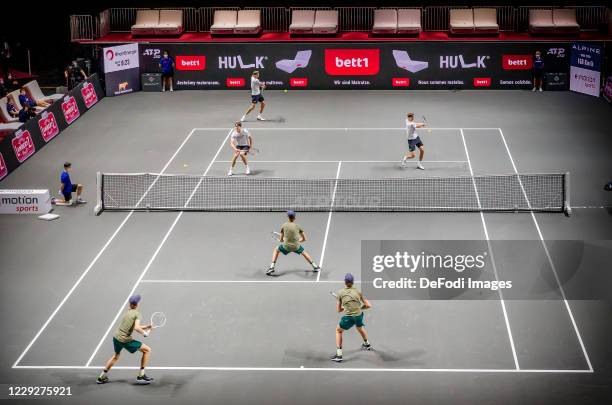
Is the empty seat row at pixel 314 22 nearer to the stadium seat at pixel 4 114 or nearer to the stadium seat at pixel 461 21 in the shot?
the stadium seat at pixel 461 21

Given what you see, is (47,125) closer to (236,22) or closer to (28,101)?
(28,101)

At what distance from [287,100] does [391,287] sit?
2025 cm

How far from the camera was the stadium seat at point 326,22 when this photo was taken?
4688 cm

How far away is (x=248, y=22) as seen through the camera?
48.0m

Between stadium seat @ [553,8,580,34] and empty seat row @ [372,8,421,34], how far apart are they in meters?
6.28

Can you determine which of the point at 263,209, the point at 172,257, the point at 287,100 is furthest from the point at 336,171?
the point at 287,100

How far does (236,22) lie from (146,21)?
14.3ft

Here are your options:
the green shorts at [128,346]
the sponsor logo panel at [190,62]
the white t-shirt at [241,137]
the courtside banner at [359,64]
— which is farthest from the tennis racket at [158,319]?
the sponsor logo panel at [190,62]

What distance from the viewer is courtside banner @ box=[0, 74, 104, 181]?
3372cm

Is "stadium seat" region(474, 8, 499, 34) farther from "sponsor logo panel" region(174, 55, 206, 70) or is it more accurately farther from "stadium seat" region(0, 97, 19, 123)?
"stadium seat" region(0, 97, 19, 123)

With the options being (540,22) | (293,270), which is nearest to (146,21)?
(540,22)

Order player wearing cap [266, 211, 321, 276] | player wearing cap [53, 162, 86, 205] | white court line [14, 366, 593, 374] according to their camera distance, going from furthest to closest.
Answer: player wearing cap [53, 162, 86, 205] < player wearing cap [266, 211, 321, 276] < white court line [14, 366, 593, 374]

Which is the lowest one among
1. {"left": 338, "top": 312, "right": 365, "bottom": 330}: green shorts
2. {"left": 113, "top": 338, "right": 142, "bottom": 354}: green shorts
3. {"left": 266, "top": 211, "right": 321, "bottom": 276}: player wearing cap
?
{"left": 113, "top": 338, "right": 142, "bottom": 354}: green shorts

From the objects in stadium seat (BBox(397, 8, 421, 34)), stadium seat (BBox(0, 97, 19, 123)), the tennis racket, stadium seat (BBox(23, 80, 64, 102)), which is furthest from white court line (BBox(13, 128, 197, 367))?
stadium seat (BBox(397, 8, 421, 34))
